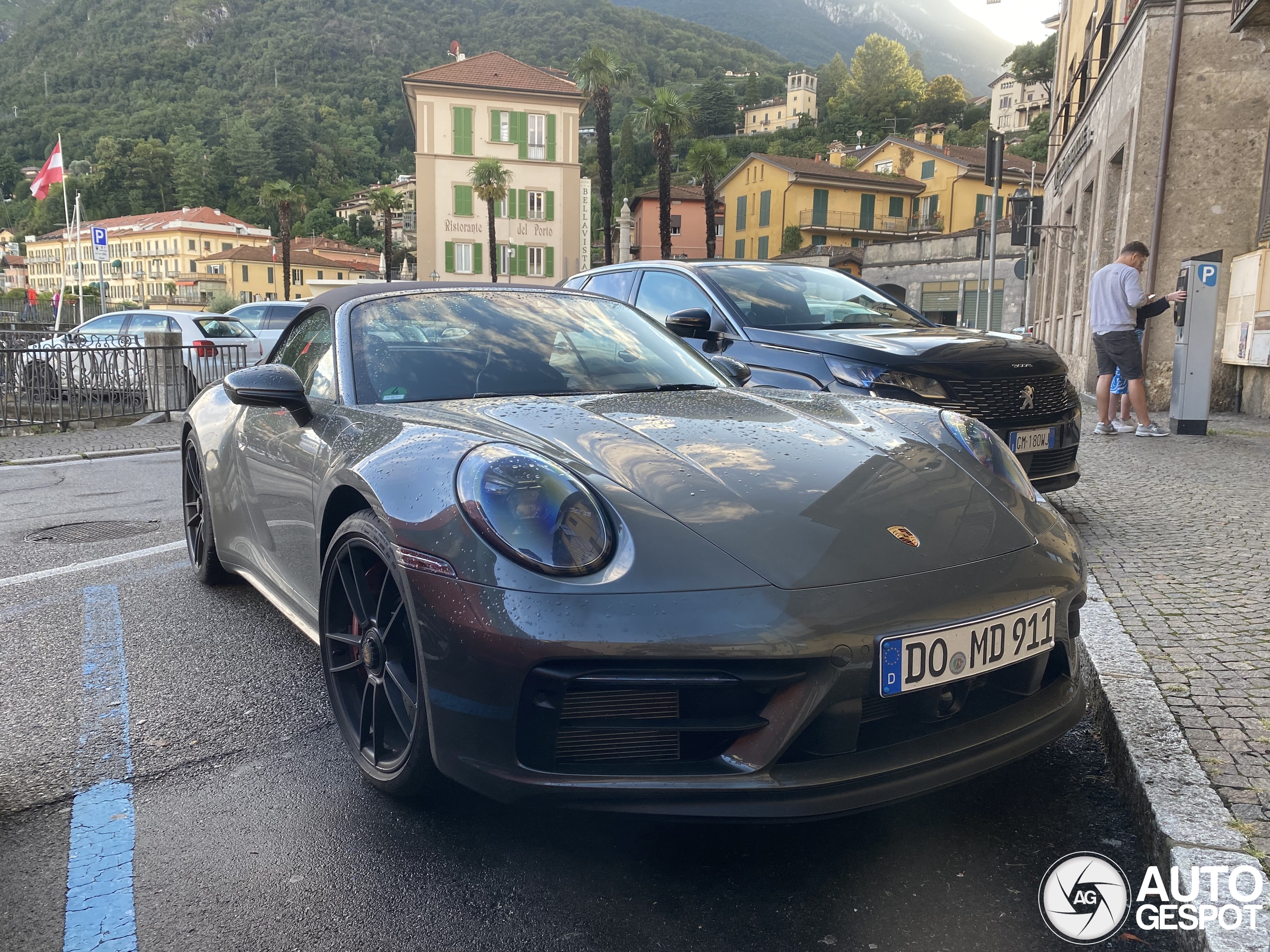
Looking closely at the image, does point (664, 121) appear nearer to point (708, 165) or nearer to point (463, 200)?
point (708, 165)

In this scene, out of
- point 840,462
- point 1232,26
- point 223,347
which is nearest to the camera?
point 840,462

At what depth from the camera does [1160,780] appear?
2.28m

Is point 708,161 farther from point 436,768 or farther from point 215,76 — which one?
point 215,76

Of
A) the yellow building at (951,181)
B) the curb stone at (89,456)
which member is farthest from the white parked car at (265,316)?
the yellow building at (951,181)

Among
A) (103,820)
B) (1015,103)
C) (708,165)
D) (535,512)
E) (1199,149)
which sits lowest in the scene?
(103,820)

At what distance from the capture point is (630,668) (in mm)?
1896

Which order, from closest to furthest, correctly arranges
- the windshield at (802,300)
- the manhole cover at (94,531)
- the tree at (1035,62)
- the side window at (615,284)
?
the manhole cover at (94,531)
the windshield at (802,300)
the side window at (615,284)
the tree at (1035,62)

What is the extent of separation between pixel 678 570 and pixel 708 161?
50030 millimetres

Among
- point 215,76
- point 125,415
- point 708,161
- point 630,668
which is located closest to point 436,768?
point 630,668

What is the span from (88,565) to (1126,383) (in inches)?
353

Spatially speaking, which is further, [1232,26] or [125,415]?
[125,415]

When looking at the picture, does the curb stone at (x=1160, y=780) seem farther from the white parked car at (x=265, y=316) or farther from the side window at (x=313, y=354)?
the white parked car at (x=265, y=316)

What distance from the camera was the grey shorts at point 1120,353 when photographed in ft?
28.5

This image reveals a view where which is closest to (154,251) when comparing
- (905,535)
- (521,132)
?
(521,132)
